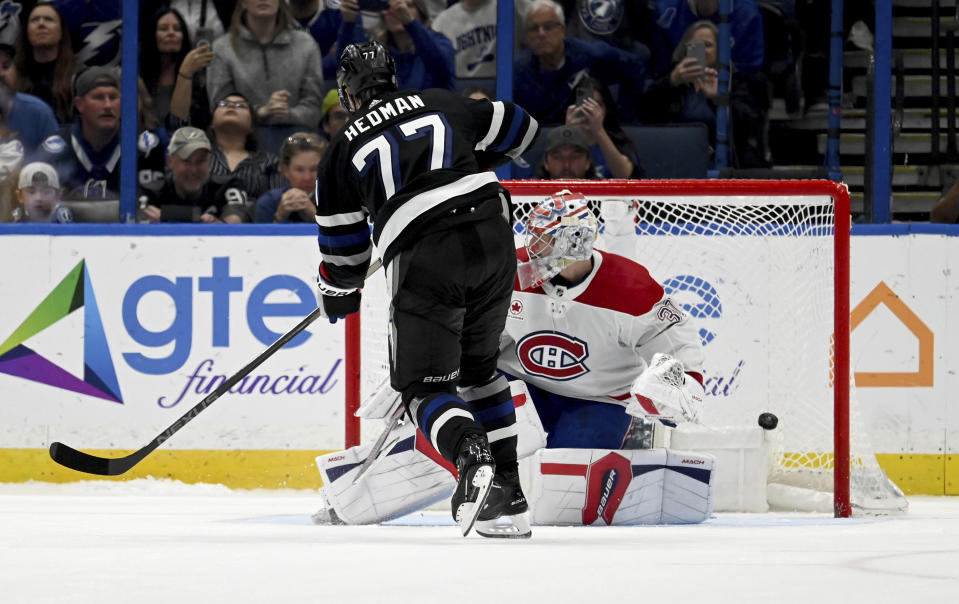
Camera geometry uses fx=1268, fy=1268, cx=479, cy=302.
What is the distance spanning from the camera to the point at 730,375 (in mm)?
3852

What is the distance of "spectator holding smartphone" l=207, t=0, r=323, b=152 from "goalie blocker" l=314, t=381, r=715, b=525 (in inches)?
79.8

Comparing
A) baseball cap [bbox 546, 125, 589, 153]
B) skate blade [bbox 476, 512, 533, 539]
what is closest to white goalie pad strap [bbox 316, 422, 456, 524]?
skate blade [bbox 476, 512, 533, 539]

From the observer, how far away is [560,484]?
3.09 m

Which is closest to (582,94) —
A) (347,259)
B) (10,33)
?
(10,33)

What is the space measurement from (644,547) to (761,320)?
1.65 m

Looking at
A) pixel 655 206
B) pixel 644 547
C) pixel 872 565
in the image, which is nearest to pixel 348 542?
pixel 644 547

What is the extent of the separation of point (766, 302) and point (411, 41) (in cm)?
190

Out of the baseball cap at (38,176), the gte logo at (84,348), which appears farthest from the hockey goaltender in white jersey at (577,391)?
the baseball cap at (38,176)

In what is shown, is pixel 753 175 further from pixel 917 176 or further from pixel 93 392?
pixel 93 392

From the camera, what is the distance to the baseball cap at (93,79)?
4805 millimetres

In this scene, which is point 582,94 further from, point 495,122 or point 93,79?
point 495,122

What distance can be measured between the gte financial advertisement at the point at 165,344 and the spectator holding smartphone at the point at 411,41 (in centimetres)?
96

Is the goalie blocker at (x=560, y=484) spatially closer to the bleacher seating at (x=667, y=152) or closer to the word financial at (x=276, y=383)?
the word financial at (x=276, y=383)

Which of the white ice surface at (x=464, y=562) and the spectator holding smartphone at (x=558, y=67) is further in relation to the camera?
the spectator holding smartphone at (x=558, y=67)
